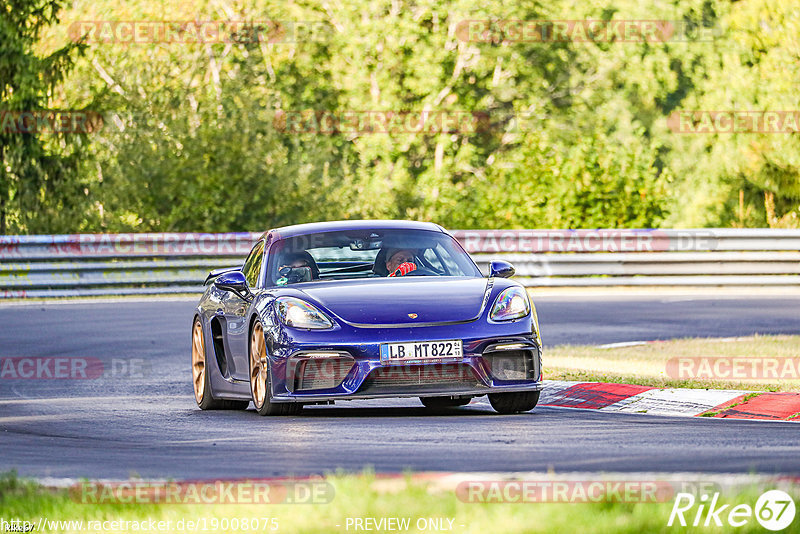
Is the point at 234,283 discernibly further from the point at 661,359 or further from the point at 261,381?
the point at 661,359

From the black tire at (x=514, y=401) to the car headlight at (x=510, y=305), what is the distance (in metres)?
0.57

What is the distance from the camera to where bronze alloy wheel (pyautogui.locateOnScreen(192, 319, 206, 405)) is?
12.4m

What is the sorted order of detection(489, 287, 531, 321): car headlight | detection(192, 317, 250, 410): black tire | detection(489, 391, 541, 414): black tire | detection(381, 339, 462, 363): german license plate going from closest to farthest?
detection(381, 339, 462, 363): german license plate, detection(489, 287, 531, 321): car headlight, detection(489, 391, 541, 414): black tire, detection(192, 317, 250, 410): black tire

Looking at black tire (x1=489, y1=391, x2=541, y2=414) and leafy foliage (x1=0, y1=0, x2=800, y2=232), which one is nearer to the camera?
black tire (x1=489, y1=391, x2=541, y2=414)

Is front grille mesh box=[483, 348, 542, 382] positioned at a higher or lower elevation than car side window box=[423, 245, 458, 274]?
lower

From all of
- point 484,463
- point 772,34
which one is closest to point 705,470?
point 484,463

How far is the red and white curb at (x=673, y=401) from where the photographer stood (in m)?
10.8

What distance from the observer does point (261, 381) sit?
1081cm

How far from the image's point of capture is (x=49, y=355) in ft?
55.5

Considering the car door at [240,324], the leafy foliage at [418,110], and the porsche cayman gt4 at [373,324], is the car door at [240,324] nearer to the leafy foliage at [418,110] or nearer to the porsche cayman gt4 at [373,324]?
the porsche cayman gt4 at [373,324]

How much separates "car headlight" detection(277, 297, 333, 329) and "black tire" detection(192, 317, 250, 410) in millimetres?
1887

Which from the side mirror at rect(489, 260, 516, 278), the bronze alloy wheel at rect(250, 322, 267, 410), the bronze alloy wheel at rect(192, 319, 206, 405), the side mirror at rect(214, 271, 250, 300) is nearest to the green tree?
the bronze alloy wheel at rect(192, 319, 206, 405)

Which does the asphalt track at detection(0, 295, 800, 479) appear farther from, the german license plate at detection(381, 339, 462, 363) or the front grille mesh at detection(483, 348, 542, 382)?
the german license plate at detection(381, 339, 462, 363)

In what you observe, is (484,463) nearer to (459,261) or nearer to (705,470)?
(705,470)
